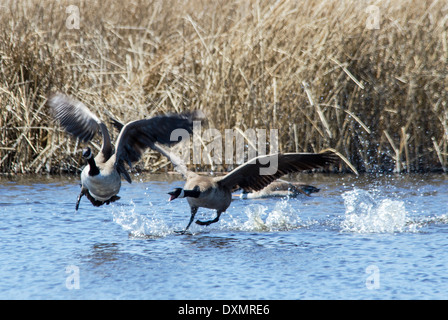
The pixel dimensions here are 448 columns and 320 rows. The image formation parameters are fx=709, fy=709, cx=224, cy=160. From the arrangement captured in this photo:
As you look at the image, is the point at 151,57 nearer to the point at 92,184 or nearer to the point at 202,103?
the point at 202,103

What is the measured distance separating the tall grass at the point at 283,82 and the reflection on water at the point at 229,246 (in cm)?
107

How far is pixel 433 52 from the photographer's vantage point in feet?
40.8

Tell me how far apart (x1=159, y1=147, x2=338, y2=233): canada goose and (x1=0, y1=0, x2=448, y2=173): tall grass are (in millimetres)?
3187

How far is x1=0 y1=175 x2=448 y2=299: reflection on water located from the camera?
6.58 metres

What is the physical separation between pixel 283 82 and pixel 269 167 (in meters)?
3.68

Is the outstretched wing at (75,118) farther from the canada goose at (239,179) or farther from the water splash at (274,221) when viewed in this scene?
the water splash at (274,221)

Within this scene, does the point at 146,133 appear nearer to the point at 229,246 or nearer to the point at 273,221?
the point at 229,246

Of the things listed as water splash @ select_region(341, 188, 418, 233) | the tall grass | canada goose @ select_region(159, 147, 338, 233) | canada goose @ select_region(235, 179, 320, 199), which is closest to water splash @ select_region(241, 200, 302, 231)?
canada goose @ select_region(159, 147, 338, 233)

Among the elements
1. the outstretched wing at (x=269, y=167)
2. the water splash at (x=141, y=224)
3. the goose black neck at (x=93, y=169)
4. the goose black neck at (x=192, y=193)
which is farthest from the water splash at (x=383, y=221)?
the goose black neck at (x=93, y=169)

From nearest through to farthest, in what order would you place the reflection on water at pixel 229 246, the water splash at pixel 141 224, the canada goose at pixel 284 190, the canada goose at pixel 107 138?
1. the reflection on water at pixel 229 246
2. the canada goose at pixel 107 138
3. the water splash at pixel 141 224
4. the canada goose at pixel 284 190

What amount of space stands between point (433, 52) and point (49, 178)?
7134mm

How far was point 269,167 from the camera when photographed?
888 cm

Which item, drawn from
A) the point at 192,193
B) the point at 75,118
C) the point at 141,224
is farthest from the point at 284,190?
the point at 75,118

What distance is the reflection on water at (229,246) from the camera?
658 cm
